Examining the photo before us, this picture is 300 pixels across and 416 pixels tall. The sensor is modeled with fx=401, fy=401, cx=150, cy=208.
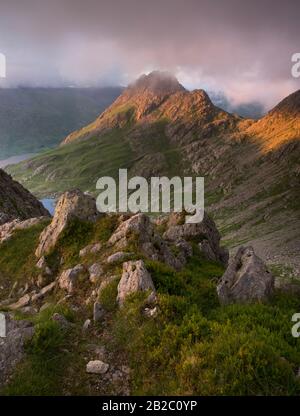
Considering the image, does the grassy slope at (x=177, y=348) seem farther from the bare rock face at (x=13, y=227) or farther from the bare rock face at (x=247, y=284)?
the bare rock face at (x=13, y=227)

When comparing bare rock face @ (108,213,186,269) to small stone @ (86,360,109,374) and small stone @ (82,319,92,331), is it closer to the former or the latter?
small stone @ (82,319,92,331)

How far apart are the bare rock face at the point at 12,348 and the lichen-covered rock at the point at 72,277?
533 centimetres

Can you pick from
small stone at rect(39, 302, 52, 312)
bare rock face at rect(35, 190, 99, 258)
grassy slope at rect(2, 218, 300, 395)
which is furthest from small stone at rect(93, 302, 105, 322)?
bare rock face at rect(35, 190, 99, 258)

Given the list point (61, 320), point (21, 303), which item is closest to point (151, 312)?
point (61, 320)

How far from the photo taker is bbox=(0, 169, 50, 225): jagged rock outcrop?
5458 centimetres

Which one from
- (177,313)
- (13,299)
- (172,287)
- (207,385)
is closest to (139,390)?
(207,385)

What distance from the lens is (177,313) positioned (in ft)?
47.5

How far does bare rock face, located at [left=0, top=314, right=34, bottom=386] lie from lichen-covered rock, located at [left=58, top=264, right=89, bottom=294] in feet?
17.5

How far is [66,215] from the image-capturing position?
27.4 metres

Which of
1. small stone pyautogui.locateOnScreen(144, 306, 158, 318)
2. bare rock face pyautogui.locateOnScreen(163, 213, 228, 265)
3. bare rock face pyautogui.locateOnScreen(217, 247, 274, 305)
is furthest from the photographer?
bare rock face pyautogui.locateOnScreen(163, 213, 228, 265)

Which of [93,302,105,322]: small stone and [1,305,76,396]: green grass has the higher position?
[93,302,105,322]: small stone

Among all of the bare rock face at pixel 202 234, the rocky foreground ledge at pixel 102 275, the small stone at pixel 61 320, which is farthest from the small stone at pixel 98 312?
the bare rock face at pixel 202 234

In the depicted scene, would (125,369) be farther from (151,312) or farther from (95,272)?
(95,272)
